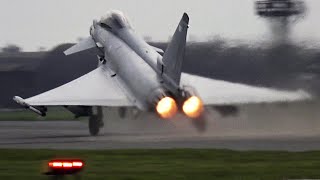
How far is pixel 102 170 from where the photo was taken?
67.2ft

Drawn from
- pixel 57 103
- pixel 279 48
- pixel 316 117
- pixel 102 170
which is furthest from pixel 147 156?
pixel 279 48

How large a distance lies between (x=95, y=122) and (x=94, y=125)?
0.50 feet

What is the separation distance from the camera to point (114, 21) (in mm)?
43594

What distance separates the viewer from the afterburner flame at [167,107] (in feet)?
109

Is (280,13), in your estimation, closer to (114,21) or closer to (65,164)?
(114,21)

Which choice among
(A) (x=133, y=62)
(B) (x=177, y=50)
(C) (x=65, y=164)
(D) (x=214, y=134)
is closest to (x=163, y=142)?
(D) (x=214, y=134)

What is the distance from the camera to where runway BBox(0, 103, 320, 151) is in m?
29.0

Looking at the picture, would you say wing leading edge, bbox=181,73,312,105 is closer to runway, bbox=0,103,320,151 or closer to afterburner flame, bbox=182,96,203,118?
runway, bbox=0,103,320,151

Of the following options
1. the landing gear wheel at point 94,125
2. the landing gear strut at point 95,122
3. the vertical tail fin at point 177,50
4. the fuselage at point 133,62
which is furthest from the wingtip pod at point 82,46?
the vertical tail fin at point 177,50

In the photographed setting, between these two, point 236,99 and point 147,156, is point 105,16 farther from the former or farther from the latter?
point 147,156

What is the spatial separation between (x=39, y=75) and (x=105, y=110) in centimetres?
3492

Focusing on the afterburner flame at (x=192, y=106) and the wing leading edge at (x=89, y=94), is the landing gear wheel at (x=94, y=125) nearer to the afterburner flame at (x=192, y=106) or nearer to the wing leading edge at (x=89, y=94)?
the wing leading edge at (x=89, y=94)

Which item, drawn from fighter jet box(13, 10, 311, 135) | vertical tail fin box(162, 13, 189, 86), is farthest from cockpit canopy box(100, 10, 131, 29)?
vertical tail fin box(162, 13, 189, 86)

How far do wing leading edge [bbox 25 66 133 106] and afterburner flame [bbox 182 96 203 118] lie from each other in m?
4.39
